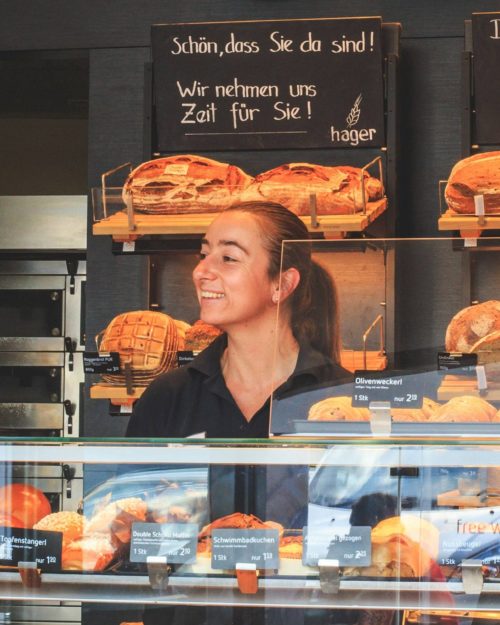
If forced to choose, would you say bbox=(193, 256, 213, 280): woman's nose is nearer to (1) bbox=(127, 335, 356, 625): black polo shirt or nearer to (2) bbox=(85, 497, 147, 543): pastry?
(1) bbox=(127, 335, 356, 625): black polo shirt

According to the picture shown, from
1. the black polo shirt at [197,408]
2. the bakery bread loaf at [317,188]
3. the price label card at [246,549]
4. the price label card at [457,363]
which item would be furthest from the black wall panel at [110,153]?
the price label card at [246,549]

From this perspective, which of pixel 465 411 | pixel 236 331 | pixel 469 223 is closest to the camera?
pixel 465 411

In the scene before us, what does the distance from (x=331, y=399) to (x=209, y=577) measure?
1.26 ft

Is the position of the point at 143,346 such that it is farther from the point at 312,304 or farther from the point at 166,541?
the point at 166,541

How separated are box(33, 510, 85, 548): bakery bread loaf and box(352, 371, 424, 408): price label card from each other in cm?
47

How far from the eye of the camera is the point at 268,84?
3.69 metres

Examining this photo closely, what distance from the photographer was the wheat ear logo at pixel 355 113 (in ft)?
11.8

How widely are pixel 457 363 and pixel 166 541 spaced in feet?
1.92

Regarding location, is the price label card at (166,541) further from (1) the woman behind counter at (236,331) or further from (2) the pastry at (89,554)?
(1) the woman behind counter at (236,331)

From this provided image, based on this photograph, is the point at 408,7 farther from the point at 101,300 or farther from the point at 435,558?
the point at 435,558

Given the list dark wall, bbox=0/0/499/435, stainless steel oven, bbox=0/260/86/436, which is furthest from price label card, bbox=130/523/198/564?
stainless steel oven, bbox=0/260/86/436

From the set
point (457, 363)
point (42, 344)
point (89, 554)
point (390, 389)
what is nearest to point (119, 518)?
point (89, 554)

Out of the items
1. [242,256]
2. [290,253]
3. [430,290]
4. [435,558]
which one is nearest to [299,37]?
[430,290]

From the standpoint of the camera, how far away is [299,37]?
365cm
